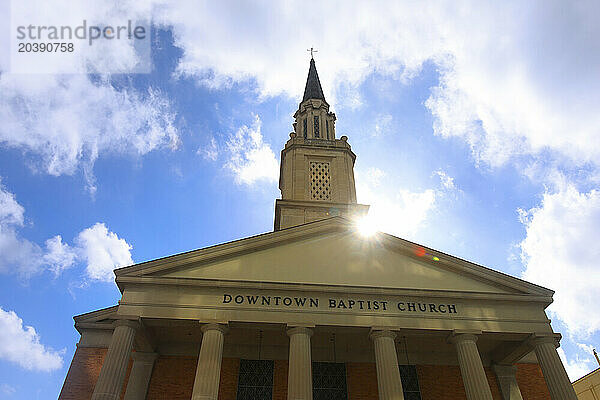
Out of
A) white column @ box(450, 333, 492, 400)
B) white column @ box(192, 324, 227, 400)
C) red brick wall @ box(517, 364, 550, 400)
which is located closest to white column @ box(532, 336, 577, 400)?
white column @ box(450, 333, 492, 400)

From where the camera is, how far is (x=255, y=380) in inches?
703

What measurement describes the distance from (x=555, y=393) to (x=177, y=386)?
14842mm

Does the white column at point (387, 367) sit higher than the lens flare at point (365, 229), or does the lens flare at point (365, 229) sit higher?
the lens flare at point (365, 229)

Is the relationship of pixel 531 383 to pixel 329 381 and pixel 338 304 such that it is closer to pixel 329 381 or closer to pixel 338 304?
pixel 329 381

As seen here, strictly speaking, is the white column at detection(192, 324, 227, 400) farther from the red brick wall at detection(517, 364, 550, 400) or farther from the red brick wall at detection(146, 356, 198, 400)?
the red brick wall at detection(517, 364, 550, 400)

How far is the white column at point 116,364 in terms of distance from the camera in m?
13.3

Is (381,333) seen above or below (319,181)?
below

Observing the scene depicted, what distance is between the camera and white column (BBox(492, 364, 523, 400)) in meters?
18.5

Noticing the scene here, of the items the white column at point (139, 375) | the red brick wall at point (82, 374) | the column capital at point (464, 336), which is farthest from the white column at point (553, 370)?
the red brick wall at point (82, 374)

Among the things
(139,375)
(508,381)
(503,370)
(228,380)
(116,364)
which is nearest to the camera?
(116,364)

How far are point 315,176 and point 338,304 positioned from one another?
13.0m

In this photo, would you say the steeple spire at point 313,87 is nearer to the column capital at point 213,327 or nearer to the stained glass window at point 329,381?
the stained glass window at point 329,381

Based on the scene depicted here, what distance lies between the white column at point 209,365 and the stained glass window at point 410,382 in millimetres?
8878

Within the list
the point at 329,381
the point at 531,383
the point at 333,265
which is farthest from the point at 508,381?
the point at 333,265
